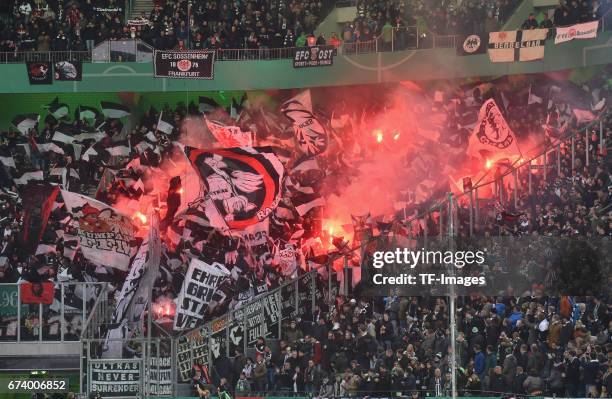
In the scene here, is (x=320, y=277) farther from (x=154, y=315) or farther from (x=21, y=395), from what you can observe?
(x=21, y=395)

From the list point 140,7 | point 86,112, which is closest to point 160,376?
point 86,112

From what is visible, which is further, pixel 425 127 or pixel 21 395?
pixel 425 127

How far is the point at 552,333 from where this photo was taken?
25.7m

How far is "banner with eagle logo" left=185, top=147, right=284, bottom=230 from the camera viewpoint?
3247 centimetres

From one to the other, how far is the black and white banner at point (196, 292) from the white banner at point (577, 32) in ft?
Answer: 35.2

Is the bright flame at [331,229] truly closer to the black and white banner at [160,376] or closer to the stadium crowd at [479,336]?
the stadium crowd at [479,336]

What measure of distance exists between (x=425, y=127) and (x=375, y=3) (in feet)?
13.7

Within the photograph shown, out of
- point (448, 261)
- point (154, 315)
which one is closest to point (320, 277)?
point (154, 315)

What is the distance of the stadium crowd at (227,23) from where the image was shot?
36312 mm

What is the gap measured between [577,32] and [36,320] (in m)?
15.3

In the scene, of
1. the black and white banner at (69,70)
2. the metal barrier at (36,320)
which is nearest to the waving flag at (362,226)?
the metal barrier at (36,320)

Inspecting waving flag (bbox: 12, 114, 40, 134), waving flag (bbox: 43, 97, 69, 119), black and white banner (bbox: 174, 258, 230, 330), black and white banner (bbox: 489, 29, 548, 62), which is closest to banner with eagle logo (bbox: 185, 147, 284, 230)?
black and white banner (bbox: 174, 258, 230, 330)

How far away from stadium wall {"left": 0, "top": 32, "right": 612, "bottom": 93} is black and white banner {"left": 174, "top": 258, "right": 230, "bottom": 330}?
9.03 meters

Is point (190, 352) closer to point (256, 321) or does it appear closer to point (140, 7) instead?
point (256, 321)
